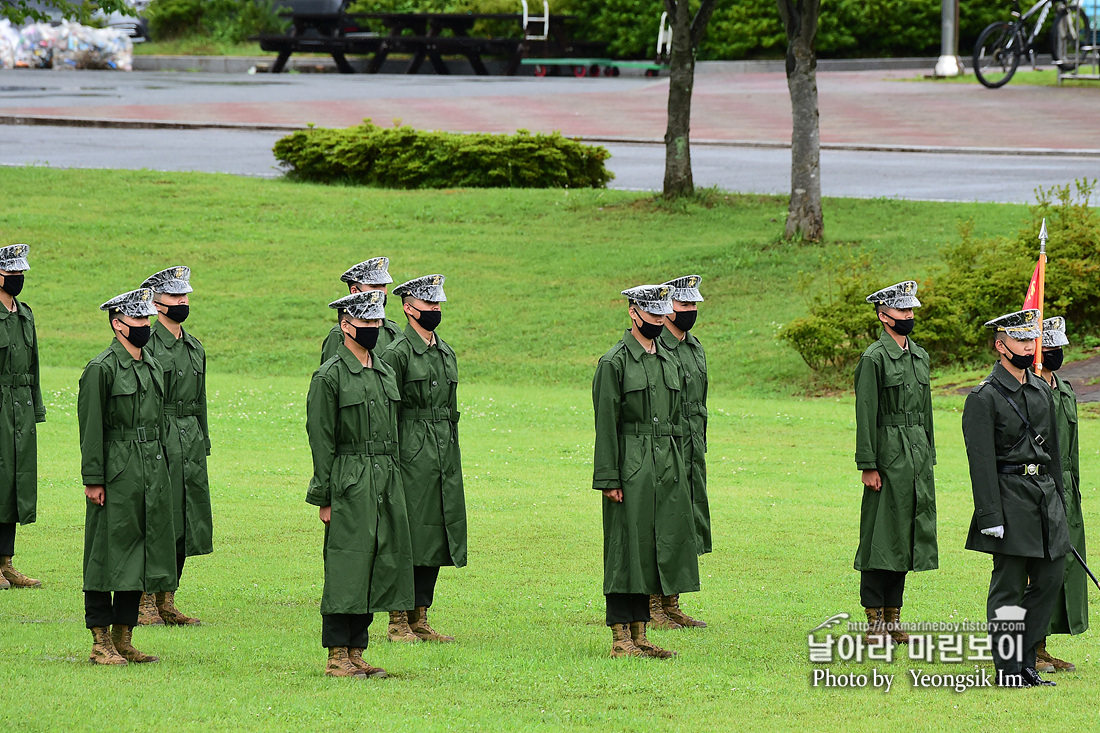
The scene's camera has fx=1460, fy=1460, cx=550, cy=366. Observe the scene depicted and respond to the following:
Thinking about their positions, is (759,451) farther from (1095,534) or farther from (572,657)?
(572,657)

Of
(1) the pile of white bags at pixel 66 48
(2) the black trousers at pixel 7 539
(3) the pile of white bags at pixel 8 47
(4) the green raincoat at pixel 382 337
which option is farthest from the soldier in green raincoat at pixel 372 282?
(3) the pile of white bags at pixel 8 47

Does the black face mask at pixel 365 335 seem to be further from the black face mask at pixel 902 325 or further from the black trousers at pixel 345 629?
the black face mask at pixel 902 325

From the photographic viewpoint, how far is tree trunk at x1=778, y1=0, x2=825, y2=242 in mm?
23797

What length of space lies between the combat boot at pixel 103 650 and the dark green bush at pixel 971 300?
13.0 m

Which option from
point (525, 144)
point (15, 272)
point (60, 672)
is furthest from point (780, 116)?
point (60, 672)

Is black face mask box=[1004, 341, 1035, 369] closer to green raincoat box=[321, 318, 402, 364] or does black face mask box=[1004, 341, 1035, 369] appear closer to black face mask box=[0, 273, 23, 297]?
green raincoat box=[321, 318, 402, 364]

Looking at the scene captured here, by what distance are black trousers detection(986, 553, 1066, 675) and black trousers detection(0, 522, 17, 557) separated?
7.09 m

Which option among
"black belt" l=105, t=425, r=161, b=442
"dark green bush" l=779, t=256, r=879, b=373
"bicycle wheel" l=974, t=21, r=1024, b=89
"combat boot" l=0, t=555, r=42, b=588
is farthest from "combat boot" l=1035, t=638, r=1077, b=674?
"bicycle wheel" l=974, t=21, r=1024, b=89

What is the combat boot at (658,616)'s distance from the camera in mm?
10180

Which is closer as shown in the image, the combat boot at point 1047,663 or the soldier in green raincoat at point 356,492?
→ the soldier in green raincoat at point 356,492

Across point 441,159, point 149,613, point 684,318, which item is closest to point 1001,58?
point 441,159

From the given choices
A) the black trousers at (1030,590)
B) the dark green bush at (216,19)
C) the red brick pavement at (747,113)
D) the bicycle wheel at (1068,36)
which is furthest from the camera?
the dark green bush at (216,19)

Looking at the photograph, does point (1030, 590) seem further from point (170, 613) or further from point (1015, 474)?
point (170, 613)

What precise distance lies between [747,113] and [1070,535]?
116 ft
